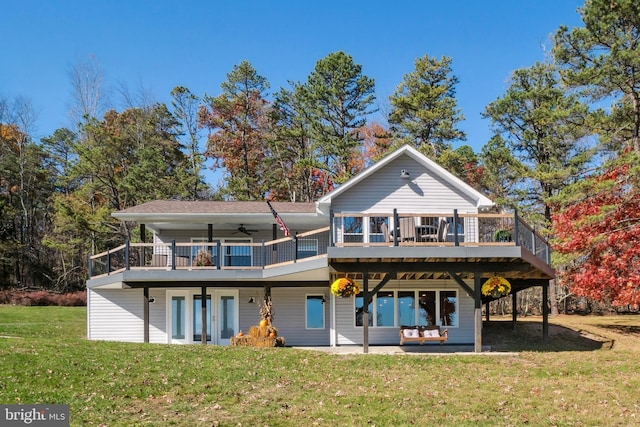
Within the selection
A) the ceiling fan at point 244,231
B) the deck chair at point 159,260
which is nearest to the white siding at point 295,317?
the ceiling fan at point 244,231

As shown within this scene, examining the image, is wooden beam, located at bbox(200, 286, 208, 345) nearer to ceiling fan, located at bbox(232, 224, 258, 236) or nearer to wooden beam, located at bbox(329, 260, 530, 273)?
ceiling fan, located at bbox(232, 224, 258, 236)

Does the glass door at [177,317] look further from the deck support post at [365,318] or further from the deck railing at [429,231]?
the deck support post at [365,318]

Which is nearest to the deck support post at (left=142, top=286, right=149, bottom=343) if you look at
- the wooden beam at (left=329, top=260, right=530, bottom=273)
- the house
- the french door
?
Answer: the house

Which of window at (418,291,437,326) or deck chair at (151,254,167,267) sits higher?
deck chair at (151,254,167,267)

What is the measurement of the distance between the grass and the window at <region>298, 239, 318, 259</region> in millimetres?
6171

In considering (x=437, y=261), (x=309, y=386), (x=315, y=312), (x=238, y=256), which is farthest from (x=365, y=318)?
(x=238, y=256)

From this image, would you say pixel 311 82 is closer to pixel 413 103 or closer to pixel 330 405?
pixel 413 103

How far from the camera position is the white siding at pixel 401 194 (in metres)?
20.0

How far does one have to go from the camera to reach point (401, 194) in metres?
20.0

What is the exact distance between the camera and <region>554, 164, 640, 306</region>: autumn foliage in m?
20.8

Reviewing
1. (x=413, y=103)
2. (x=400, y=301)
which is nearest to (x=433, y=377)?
(x=400, y=301)

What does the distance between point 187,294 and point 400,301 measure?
297 inches

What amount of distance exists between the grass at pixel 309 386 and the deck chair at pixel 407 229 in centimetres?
321

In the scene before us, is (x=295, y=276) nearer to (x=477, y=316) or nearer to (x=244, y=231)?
(x=244, y=231)
